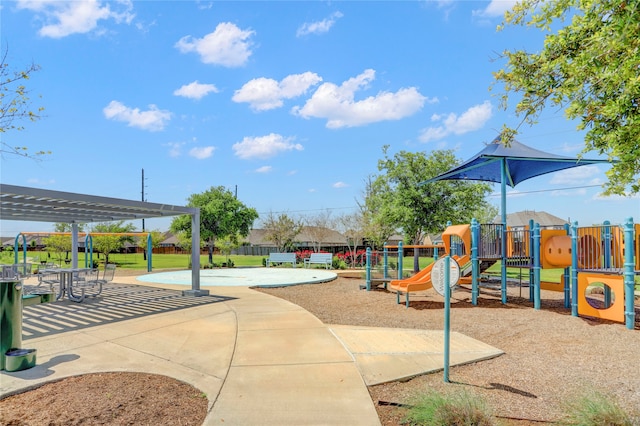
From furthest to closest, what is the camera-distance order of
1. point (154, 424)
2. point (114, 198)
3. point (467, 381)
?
point (114, 198) < point (467, 381) < point (154, 424)

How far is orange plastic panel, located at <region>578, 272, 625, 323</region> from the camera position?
8297mm

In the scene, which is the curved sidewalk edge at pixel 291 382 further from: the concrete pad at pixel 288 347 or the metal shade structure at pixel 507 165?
the metal shade structure at pixel 507 165

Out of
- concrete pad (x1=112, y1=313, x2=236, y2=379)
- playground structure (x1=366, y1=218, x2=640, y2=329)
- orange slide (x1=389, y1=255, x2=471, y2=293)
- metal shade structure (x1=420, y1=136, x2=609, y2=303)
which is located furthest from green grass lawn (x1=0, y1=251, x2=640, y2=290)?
concrete pad (x1=112, y1=313, x2=236, y2=379)

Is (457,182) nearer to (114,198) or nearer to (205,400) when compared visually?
(114,198)

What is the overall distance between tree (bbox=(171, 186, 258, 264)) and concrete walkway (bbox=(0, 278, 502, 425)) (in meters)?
20.4

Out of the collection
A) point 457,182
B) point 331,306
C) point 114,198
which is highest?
point 457,182

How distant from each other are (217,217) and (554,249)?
23.6m

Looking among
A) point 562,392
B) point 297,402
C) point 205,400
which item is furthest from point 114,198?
point 562,392

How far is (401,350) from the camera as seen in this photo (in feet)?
19.1

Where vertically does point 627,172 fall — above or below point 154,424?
above

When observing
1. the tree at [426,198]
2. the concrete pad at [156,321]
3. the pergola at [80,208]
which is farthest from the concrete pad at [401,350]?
the tree at [426,198]

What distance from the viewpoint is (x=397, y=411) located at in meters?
3.78

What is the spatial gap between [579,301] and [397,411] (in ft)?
24.5

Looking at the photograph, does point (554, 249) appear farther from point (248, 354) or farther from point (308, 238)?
point (308, 238)
